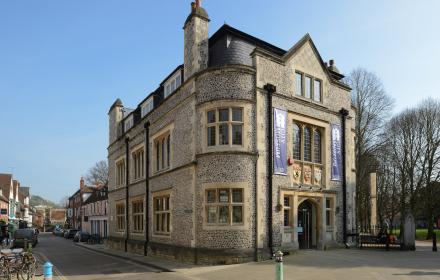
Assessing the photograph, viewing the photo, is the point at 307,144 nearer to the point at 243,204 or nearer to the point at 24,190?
the point at 243,204

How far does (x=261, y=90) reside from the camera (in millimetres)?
20500

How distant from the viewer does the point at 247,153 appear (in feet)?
64.5

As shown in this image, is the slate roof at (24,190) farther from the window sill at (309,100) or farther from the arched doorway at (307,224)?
the window sill at (309,100)

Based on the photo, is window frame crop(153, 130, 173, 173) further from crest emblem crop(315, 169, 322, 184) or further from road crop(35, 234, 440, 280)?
crest emblem crop(315, 169, 322, 184)

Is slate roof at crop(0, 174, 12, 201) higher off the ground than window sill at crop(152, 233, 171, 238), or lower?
higher

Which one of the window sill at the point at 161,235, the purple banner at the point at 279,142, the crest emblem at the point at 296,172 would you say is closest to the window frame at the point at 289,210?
the crest emblem at the point at 296,172

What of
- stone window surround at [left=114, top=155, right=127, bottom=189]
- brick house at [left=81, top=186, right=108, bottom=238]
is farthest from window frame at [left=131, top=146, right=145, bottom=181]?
brick house at [left=81, top=186, right=108, bottom=238]

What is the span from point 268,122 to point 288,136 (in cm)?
158

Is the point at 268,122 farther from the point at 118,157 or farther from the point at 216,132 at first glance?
the point at 118,157

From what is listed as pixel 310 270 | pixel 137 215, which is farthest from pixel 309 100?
pixel 137 215

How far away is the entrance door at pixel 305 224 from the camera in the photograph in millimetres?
22844

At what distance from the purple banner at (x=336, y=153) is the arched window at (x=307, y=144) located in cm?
178

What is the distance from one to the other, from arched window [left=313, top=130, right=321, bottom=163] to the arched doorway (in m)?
2.37

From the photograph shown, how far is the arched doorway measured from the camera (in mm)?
22875
